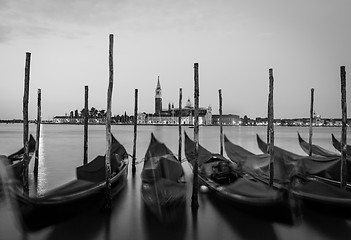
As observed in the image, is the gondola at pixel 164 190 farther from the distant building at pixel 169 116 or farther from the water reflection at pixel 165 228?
the distant building at pixel 169 116

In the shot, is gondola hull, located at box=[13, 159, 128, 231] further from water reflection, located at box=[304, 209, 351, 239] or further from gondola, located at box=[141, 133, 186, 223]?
water reflection, located at box=[304, 209, 351, 239]

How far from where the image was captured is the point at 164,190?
5.71 m

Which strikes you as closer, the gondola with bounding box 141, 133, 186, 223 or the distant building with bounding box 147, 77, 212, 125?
the gondola with bounding box 141, 133, 186, 223

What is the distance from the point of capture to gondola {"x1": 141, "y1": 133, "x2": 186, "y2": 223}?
5.71 m

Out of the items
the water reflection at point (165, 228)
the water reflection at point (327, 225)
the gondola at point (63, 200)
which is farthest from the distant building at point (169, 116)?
the water reflection at point (165, 228)

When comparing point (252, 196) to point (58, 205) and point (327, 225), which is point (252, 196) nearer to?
point (327, 225)

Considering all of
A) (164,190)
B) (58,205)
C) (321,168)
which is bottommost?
(58,205)

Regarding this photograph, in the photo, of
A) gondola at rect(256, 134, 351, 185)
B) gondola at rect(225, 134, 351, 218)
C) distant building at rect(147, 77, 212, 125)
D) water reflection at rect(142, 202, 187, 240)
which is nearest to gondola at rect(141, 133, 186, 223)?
water reflection at rect(142, 202, 187, 240)

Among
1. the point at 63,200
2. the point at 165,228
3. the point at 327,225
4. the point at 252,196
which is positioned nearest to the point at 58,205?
the point at 63,200

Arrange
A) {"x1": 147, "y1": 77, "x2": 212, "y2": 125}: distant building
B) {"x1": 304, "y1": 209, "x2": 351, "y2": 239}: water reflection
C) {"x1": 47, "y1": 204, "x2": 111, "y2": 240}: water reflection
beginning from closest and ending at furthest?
{"x1": 47, "y1": 204, "x2": 111, "y2": 240}: water reflection → {"x1": 304, "y1": 209, "x2": 351, "y2": 239}: water reflection → {"x1": 147, "y1": 77, "x2": 212, "y2": 125}: distant building

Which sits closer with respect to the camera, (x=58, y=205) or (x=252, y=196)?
(x=58, y=205)

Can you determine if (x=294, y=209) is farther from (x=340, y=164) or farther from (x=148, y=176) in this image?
(x=148, y=176)

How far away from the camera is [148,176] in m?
6.64

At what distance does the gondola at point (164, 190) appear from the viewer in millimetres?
5707
